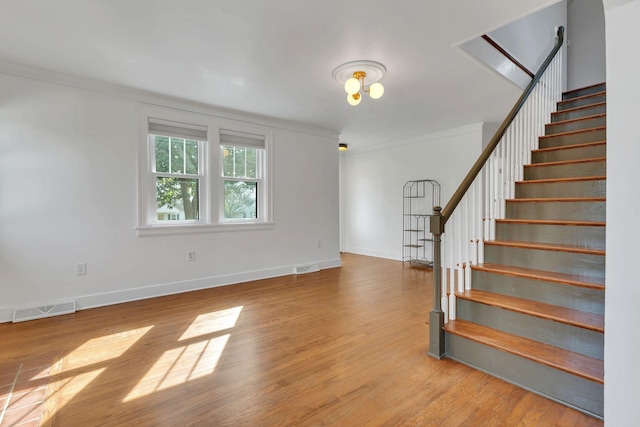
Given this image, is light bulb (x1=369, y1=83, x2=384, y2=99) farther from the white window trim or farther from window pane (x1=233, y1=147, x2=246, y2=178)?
window pane (x1=233, y1=147, x2=246, y2=178)

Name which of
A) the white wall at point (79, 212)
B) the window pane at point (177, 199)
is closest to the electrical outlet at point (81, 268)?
the white wall at point (79, 212)

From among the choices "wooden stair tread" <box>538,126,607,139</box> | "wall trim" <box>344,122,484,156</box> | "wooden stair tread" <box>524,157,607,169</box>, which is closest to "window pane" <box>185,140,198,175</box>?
"wall trim" <box>344,122,484,156</box>

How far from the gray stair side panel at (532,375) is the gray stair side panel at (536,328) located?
221 millimetres

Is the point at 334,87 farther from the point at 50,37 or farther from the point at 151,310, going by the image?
the point at 151,310

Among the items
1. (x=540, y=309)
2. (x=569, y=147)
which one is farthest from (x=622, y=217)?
(x=569, y=147)

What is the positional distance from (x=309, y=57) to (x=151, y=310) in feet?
10.0

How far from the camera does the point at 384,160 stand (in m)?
6.40

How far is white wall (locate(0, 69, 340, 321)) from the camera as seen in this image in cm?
292

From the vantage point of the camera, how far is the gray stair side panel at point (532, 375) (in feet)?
5.16

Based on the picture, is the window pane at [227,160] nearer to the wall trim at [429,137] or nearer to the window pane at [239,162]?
the window pane at [239,162]

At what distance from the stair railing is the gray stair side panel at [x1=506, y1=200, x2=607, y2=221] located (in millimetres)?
122

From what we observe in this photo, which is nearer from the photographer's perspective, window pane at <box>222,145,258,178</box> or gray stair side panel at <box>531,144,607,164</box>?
gray stair side panel at <box>531,144,607,164</box>

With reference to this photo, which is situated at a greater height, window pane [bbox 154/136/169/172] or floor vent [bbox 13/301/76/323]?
window pane [bbox 154/136/169/172]

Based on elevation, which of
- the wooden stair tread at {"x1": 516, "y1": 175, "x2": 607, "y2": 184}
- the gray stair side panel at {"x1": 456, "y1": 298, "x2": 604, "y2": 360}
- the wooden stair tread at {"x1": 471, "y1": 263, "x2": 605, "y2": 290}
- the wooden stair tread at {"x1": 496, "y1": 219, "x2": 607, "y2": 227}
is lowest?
the gray stair side panel at {"x1": 456, "y1": 298, "x2": 604, "y2": 360}
